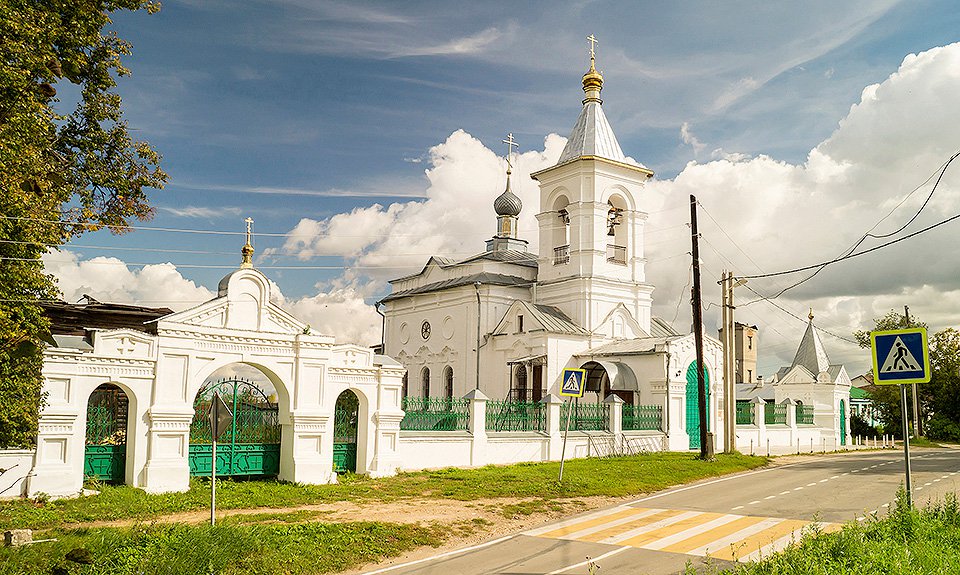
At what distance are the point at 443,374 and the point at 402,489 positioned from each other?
18741 mm

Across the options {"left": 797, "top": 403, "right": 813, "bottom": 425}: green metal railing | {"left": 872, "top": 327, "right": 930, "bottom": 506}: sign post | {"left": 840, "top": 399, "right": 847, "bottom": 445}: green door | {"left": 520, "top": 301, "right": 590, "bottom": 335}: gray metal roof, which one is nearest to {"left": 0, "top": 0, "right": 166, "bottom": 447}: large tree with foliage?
{"left": 872, "top": 327, "right": 930, "bottom": 506}: sign post

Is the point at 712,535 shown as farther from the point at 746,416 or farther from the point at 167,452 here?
the point at 746,416

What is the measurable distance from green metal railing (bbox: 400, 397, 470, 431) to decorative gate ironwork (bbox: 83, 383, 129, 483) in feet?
22.6

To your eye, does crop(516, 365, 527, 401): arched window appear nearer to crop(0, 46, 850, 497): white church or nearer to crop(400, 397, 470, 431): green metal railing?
crop(0, 46, 850, 497): white church

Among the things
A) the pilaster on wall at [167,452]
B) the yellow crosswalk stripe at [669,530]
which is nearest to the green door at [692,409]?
the yellow crosswalk stripe at [669,530]

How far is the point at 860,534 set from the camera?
8.97 meters

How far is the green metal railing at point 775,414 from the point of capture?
111ft

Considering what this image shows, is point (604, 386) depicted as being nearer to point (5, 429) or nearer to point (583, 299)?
point (583, 299)

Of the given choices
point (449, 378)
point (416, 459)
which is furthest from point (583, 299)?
point (416, 459)

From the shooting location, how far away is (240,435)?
17.8 metres

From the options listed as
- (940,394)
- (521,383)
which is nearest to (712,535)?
(521,383)

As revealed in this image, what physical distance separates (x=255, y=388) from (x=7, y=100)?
7.43 meters

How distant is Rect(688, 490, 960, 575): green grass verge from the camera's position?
7.37 meters

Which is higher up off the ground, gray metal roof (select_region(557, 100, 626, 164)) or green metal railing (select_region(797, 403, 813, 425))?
gray metal roof (select_region(557, 100, 626, 164))
